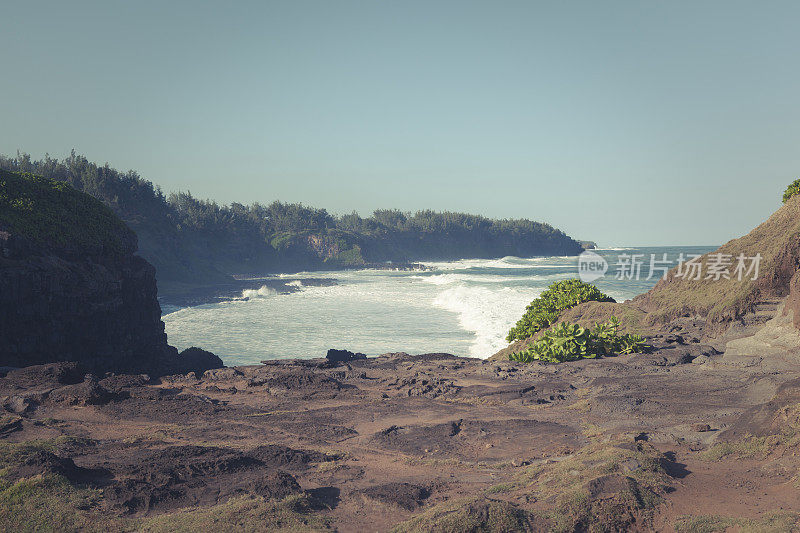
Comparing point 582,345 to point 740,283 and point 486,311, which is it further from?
point 486,311

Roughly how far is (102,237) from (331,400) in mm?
9864

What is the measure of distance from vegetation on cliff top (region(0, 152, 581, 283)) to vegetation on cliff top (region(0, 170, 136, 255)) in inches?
1128

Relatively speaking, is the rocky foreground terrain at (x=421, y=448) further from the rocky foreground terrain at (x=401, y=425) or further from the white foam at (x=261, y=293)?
the white foam at (x=261, y=293)

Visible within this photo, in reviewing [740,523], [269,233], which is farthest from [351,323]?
[269,233]

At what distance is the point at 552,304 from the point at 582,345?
15.3 ft

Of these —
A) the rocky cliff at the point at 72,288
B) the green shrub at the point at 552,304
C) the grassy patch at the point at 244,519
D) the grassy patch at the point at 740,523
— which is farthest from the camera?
the green shrub at the point at 552,304

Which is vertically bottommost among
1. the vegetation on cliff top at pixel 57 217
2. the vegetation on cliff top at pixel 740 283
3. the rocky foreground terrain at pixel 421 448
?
the rocky foreground terrain at pixel 421 448

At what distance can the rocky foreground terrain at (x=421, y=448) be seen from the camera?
4.07m

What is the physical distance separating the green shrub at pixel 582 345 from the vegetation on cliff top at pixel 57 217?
468 inches

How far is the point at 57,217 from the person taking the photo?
14.0m

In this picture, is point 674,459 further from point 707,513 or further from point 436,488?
point 436,488

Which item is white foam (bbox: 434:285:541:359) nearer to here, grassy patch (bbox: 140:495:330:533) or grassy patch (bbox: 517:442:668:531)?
grassy patch (bbox: 517:442:668:531)

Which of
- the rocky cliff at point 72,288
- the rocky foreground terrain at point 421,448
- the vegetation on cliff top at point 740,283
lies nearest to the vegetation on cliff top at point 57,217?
the rocky cliff at point 72,288

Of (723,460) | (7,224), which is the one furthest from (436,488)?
(7,224)
